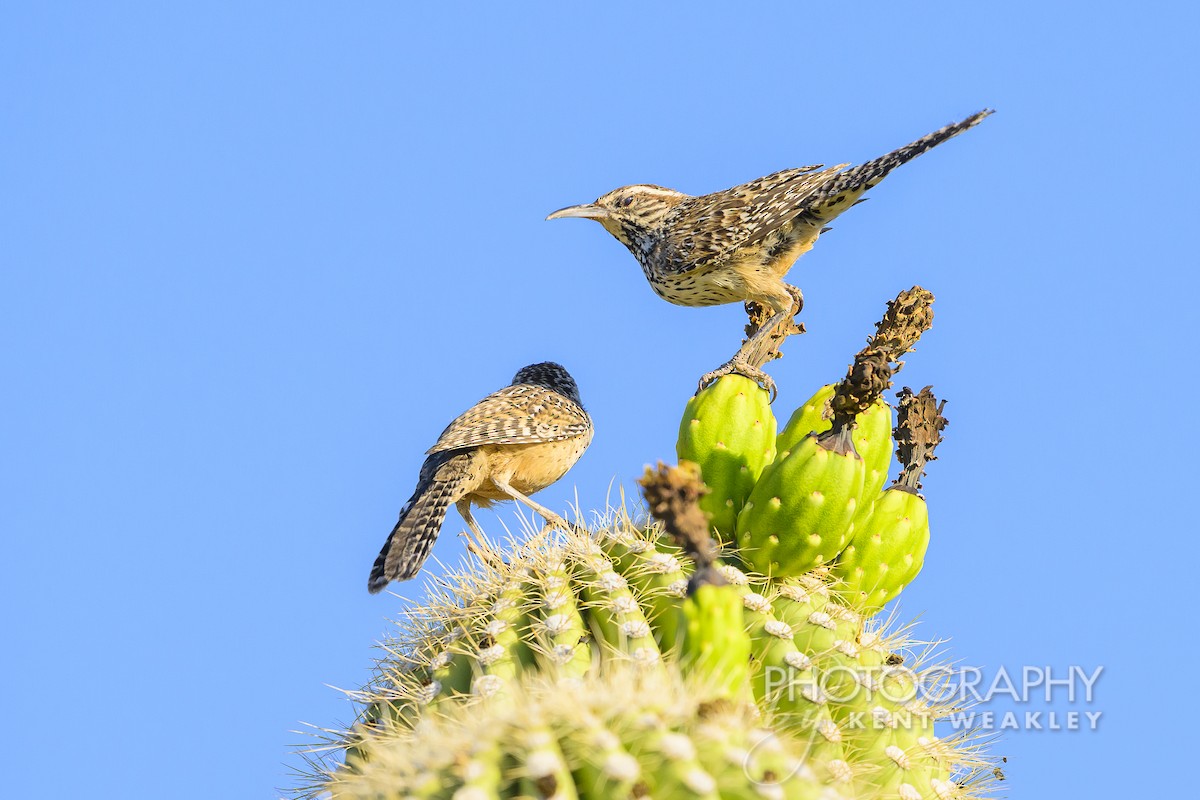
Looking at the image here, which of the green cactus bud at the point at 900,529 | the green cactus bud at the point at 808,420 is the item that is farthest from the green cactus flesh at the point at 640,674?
the green cactus bud at the point at 808,420

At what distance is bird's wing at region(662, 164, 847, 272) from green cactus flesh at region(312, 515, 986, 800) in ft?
10.0

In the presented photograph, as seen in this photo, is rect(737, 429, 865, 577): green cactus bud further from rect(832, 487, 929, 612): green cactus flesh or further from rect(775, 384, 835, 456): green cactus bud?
rect(775, 384, 835, 456): green cactus bud

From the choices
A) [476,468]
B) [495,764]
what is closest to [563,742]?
[495,764]

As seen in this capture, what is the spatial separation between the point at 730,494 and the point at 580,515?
0.39m

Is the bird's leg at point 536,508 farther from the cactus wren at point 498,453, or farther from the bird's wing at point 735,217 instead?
the bird's wing at point 735,217

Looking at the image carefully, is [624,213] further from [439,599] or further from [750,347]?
[439,599]

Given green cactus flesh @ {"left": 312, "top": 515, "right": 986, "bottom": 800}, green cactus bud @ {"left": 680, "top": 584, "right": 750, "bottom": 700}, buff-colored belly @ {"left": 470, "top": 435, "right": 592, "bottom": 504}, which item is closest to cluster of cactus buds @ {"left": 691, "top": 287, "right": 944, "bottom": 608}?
green cactus flesh @ {"left": 312, "top": 515, "right": 986, "bottom": 800}

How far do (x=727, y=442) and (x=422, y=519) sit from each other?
237 centimetres

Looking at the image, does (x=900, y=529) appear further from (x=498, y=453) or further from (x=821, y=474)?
(x=498, y=453)

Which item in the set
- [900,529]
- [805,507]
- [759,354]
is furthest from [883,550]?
[759,354]

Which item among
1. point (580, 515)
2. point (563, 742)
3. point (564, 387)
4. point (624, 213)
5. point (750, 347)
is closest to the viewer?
point (563, 742)

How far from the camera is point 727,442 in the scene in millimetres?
3326

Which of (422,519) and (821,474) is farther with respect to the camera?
(422,519)

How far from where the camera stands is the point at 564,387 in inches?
317
